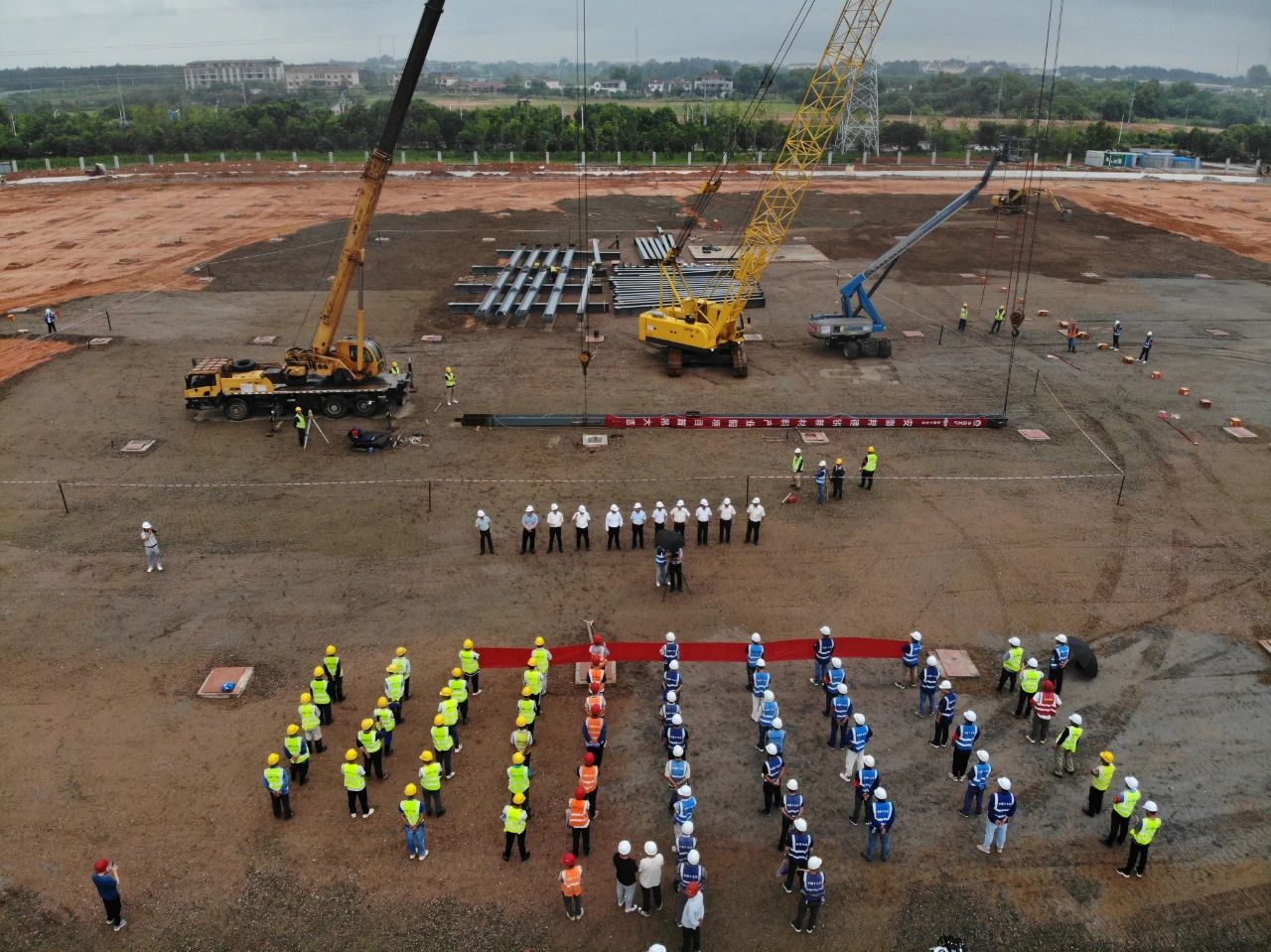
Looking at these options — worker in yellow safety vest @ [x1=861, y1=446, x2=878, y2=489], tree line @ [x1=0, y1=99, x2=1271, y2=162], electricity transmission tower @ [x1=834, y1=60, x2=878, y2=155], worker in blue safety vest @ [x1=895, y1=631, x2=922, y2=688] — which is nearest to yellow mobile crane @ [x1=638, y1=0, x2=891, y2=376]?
worker in yellow safety vest @ [x1=861, y1=446, x2=878, y2=489]

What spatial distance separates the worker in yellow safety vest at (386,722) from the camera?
1582 centimetres

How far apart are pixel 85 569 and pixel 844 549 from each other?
19.8 m

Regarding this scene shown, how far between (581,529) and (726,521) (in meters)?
3.91

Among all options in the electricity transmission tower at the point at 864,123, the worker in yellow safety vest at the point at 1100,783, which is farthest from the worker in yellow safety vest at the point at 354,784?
the electricity transmission tower at the point at 864,123

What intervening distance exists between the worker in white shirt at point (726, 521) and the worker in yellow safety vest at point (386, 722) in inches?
410

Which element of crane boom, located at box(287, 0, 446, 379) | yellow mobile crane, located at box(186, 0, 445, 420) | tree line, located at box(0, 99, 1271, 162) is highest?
tree line, located at box(0, 99, 1271, 162)

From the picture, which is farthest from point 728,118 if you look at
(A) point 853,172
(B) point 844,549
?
(B) point 844,549

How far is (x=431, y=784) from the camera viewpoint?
48.2 ft

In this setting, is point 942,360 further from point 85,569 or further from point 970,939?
point 85,569

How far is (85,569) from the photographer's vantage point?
22.8 m

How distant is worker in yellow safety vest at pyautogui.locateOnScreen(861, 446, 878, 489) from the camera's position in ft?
87.7

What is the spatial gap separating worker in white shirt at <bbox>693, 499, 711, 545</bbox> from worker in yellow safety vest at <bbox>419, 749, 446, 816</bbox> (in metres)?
10.7

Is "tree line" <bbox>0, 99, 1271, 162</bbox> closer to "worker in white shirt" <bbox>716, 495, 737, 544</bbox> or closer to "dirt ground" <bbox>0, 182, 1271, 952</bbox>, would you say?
"dirt ground" <bbox>0, 182, 1271, 952</bbox>

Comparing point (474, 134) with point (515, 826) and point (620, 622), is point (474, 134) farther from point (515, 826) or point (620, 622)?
point (515, 826)
